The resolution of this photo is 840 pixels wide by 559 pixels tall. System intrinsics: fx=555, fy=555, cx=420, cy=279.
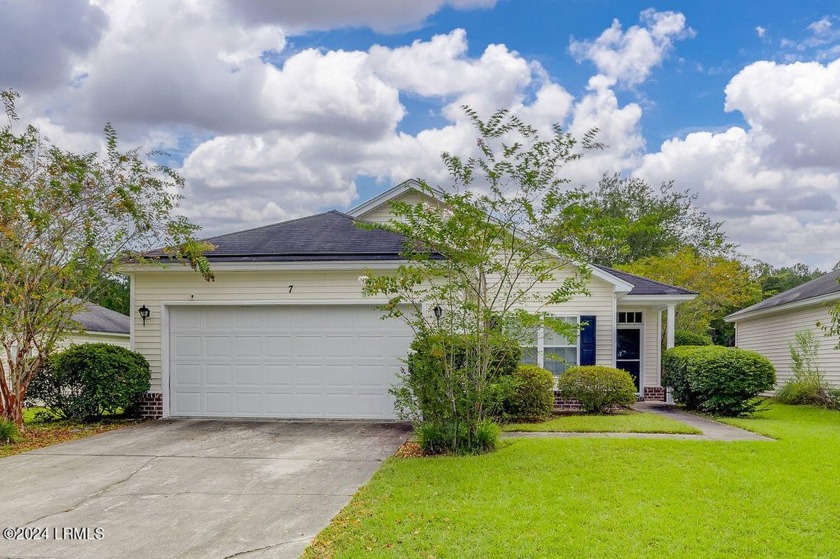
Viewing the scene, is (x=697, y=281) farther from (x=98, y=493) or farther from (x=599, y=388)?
(x=98, y=493)

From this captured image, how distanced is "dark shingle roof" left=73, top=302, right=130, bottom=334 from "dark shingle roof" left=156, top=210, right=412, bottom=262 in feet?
38.2

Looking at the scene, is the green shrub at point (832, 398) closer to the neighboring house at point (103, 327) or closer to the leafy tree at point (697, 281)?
the leafy tree at point (697, 281)

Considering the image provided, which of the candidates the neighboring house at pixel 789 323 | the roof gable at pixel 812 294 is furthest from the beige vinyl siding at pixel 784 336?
the roof gable at pixel 812 294

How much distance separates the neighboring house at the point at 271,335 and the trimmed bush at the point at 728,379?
2.90 m

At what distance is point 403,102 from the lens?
13320 mm

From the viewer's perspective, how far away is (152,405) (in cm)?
1067

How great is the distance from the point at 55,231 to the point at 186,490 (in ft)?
18.8

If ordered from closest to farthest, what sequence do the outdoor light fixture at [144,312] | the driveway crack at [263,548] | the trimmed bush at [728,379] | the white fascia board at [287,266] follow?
the driveway crack at [263,548] < the white fascia board at [287,266] < the trimmed bush at [728,379] < the outdoor light fixture at [144,312]

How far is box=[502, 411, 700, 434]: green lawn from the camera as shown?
8.77 m

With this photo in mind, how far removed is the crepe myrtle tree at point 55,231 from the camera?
8.76 meters

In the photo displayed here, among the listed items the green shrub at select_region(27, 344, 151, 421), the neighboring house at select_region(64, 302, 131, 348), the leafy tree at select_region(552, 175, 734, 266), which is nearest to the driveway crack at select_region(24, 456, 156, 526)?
the green shrub at select_region(27, 344, 151, 421)

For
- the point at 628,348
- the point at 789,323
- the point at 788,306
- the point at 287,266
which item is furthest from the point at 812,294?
the point at 287,266

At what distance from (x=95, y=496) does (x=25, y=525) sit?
0.85 m

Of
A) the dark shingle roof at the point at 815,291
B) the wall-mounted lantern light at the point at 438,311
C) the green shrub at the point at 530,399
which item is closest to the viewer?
the wall-mounted lantern light at the point at 438,311
